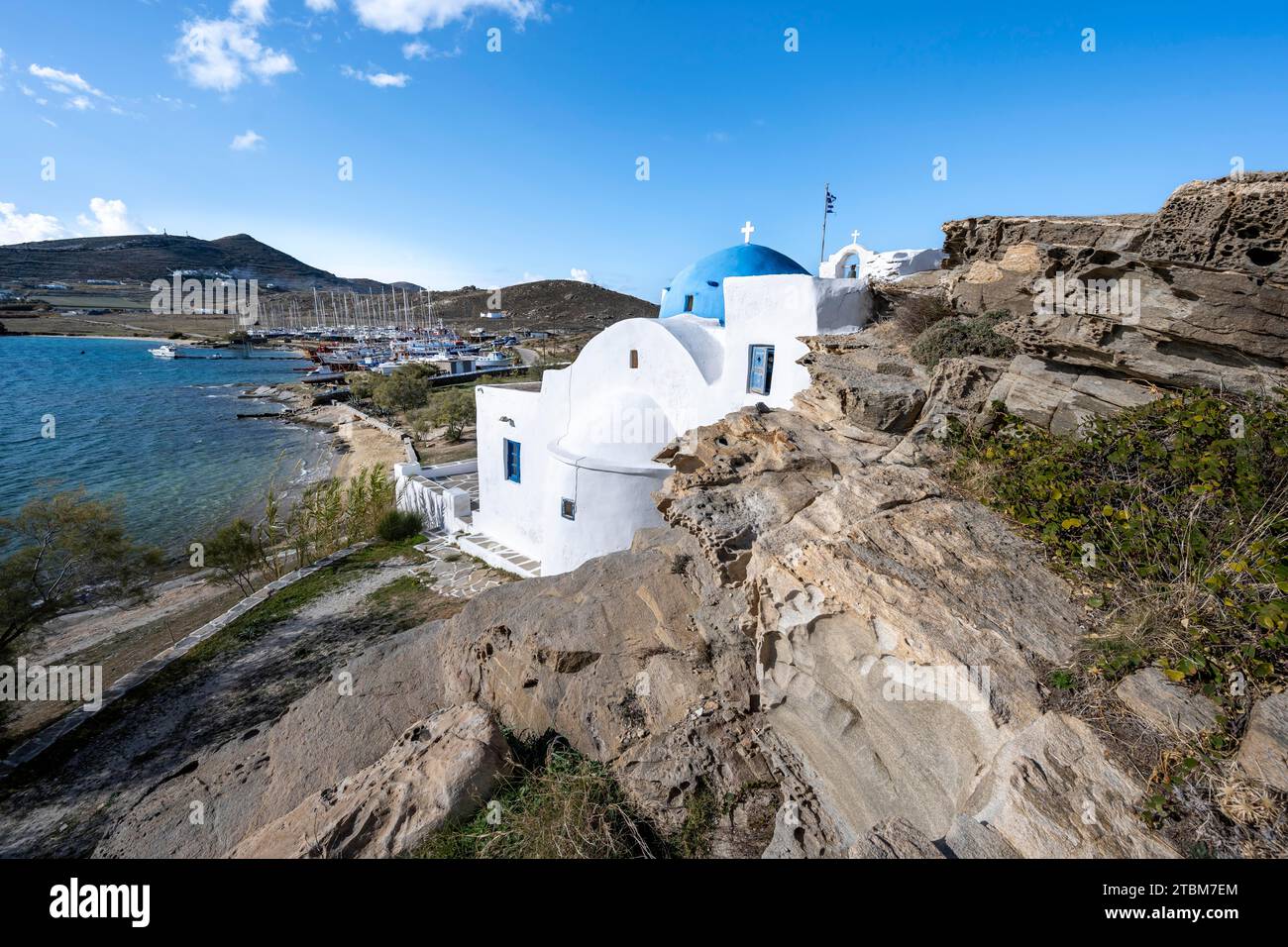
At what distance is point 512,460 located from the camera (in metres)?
14.8

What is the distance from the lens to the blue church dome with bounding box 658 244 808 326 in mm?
13969

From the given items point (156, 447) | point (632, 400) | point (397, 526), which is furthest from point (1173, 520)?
point (156, 447)

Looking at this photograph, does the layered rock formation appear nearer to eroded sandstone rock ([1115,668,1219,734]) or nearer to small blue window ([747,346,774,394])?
eroded sandstone rock ([1115,668,1219,734])

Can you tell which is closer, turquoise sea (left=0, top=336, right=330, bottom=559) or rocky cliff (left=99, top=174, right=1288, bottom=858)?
Answer: rocky cliff (left=99, top=174, right=1288, bottom=858)

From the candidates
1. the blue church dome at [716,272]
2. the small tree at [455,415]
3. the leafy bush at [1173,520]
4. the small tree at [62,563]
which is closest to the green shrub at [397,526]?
the small tree at [62,563]

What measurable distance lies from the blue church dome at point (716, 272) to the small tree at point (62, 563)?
1371cm

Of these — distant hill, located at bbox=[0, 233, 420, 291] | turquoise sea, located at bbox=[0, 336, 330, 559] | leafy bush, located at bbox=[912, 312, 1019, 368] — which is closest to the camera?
leafy bush, located at bbox=[912, 312, 1019, 368]

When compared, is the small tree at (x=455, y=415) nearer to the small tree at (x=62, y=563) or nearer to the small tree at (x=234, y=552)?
the small tree at (x=234, y=552)

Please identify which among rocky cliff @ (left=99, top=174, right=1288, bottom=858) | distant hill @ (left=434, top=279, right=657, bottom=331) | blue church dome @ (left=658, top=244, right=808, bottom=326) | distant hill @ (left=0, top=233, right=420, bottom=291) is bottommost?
rocky cliff @ (left=99, top=174, right=1288, bottom=858)

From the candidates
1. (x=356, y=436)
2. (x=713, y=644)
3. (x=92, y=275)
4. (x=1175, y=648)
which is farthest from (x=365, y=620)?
(x=92, y=275)

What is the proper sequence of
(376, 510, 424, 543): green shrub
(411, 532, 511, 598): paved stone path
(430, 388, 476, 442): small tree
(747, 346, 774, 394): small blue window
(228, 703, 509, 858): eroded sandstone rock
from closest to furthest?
(228, 703, 509, 858): eroded sandstone rock < (747, 346, 774, 394): small blue window < (411, 532, 511, 598): paved stone path < (376, 510, 424, 543): green shrub < (430, 388, 476, 442): small tree

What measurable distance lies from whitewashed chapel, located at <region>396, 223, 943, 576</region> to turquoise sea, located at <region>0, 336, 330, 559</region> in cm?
1089

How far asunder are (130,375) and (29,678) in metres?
83.9

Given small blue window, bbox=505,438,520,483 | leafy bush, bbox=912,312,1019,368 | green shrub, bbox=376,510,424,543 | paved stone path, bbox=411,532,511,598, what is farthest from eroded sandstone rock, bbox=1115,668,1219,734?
green shrub, bbox=376,510,424,543
